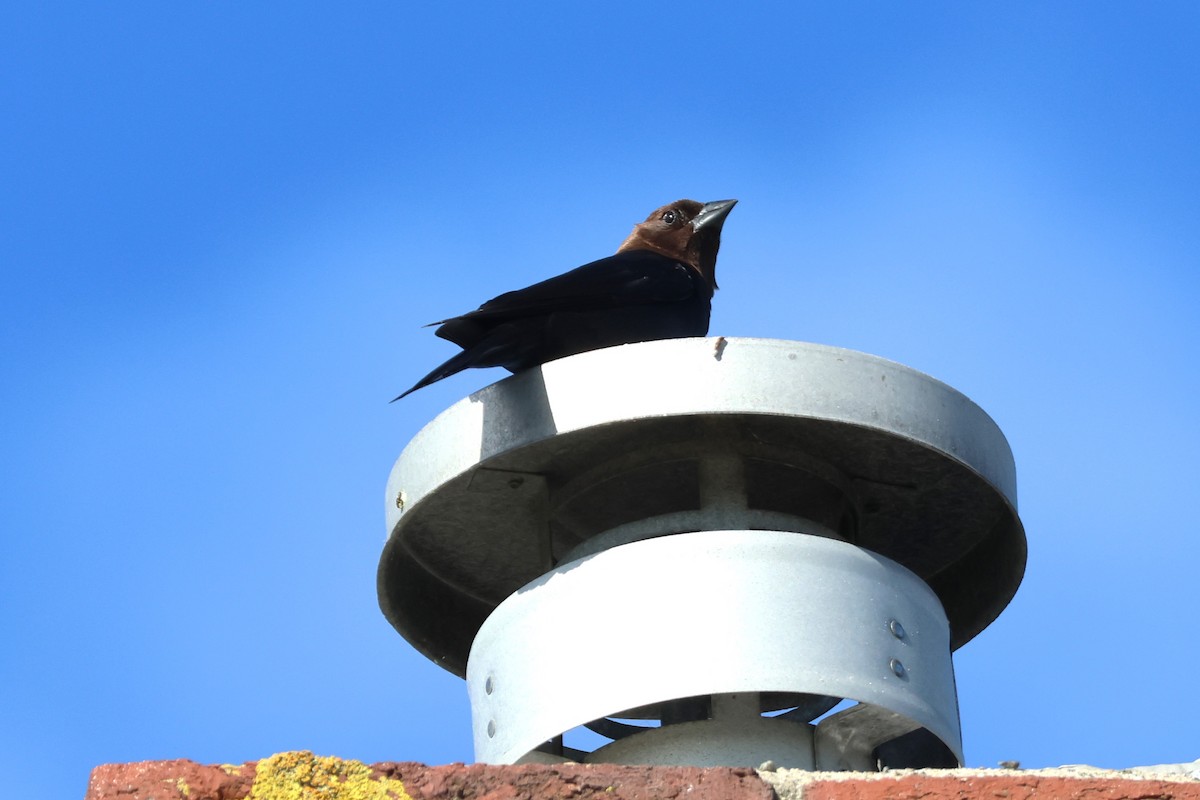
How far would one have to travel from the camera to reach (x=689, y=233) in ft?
19.9

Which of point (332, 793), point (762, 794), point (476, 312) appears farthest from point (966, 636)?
point (332, 793)

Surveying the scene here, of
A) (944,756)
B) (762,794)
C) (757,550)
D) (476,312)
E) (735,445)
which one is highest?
(476,312)

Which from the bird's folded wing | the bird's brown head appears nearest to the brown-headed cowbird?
the bird's folded wing

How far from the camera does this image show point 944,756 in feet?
9.66

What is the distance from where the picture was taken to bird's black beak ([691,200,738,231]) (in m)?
5.98

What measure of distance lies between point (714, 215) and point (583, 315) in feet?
5.83

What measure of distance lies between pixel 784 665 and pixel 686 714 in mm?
556

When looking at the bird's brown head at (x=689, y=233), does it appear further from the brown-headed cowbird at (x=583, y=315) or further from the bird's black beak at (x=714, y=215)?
the brown-headed cowbird at (x=583, y=315)

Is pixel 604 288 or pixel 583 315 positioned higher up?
pixel 604 288

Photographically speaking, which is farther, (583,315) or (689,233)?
(689,233)

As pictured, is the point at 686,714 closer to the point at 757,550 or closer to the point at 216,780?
the point at 757,550

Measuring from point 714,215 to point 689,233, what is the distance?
11 cm

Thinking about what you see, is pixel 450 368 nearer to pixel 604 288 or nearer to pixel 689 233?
pixel 604 288

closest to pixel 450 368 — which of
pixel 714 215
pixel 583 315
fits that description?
pixel 583 315
